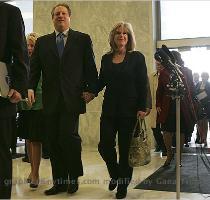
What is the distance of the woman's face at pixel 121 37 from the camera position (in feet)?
10.3

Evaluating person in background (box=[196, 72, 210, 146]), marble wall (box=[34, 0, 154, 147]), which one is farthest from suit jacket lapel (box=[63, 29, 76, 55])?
marble wall (box=[34, 0, 154, 147])

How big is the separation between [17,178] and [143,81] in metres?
1.81

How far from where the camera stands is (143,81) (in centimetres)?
315

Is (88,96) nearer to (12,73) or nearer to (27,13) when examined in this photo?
(12,73)

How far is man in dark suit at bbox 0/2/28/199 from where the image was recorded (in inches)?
79.4

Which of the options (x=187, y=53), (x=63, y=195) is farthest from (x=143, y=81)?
(x=187, y=53)

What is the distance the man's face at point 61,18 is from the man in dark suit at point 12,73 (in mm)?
1120

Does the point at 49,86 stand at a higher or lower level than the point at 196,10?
lower

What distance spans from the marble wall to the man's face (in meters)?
3.05

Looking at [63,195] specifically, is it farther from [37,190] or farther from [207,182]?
[207,182]

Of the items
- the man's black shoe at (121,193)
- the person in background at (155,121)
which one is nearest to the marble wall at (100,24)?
the person in background at (155,121)

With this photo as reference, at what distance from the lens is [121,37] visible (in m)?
3.14

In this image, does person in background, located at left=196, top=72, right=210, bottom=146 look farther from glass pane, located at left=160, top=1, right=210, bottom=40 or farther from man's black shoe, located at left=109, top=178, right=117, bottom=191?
man's black shoe, located at left=109, top=178, right=117, bottom=191

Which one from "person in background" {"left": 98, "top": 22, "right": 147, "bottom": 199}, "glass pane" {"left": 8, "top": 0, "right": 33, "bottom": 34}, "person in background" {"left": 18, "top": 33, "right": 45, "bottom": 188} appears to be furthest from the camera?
"glass pane" {"left": 8, "top": 0, "right": 33, "bottom": 34}
